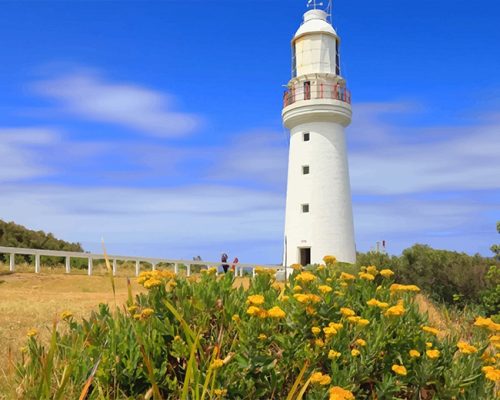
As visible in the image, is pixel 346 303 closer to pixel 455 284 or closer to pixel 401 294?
pixel 401 294

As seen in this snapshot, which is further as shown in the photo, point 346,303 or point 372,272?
point 372,272

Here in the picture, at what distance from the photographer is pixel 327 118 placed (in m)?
26.2

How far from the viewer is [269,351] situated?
3.61m

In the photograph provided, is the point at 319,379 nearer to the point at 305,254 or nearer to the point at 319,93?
the point at 305,254

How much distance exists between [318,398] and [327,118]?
24.0 meters

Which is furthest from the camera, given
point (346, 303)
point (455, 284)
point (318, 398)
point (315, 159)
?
point (315, 159)

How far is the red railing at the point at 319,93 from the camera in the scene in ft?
84.9

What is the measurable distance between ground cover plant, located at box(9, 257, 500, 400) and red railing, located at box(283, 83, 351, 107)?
22.7 m

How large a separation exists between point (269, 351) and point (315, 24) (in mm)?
26581

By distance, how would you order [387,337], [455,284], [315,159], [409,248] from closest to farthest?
[387,337] → [455,284] → [409,248] → [315,159]

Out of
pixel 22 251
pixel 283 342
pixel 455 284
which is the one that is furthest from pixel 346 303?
pixel 22 251

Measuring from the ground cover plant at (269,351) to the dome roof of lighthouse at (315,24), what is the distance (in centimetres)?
2514

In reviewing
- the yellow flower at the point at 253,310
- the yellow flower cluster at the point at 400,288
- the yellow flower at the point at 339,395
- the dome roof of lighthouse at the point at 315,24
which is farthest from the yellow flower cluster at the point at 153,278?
the dome roof of lighthouse at the point at 315,24

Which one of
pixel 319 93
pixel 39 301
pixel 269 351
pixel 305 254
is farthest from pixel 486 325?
pixel 319 93
